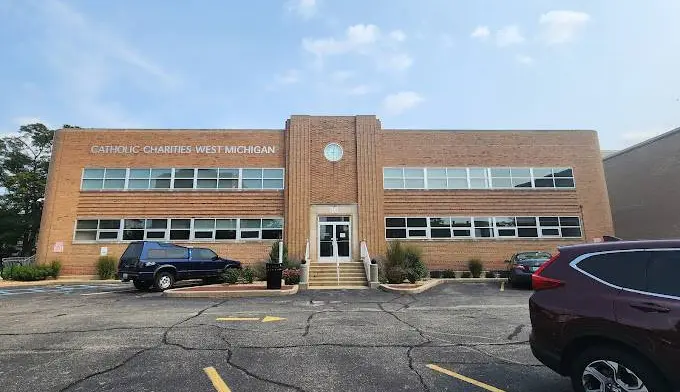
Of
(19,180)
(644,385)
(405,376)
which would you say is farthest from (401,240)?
(19,180)

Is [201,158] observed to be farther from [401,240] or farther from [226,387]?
[226,387]

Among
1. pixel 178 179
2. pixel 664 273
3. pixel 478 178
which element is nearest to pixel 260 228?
pixel 178 179

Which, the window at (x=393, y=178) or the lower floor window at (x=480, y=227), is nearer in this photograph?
the lower floor window at (x=480, y=227)

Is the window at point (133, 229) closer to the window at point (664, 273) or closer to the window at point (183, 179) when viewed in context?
the window at point (183, 179)

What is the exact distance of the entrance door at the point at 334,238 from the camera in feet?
68.5

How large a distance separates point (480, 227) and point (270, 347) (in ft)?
59.4

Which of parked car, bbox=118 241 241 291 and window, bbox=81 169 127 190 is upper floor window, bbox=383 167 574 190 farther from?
window, bbox=81 169 127 190

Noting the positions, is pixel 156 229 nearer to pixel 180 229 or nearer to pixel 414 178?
pixel 180 229

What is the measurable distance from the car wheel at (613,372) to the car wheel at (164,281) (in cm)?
1423

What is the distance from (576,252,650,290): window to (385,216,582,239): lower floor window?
58.2 ft

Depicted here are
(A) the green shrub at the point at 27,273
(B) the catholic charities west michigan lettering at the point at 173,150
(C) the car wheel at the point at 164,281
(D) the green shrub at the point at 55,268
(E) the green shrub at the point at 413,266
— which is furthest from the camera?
(B) the catholic charities west michigan lettering at the point at 173,150

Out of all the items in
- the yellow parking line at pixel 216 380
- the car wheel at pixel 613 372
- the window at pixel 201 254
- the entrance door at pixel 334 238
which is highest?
the entrance door at pixel 334 238

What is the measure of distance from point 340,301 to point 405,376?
702cm

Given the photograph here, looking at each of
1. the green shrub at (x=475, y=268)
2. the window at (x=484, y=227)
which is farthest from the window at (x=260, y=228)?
the window at (x=484, y=227)
